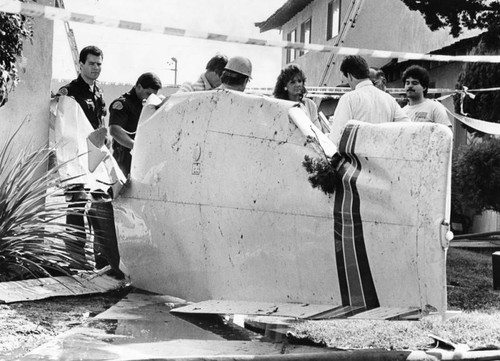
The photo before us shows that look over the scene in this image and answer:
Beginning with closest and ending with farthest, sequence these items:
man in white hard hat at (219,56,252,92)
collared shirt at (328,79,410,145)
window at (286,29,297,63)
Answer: man in white hard hat at (219,56,252,92) → collared shirt at (328,79,410,145) → window at (286,29,297,63)

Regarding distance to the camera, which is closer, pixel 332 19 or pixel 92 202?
pixel 92 202

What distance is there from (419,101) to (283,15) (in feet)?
82.1

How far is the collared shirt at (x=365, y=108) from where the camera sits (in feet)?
22.1

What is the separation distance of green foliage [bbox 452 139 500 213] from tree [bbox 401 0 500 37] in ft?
8.25

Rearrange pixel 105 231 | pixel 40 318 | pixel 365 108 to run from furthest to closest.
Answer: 1. pixel 105 231
2. pixel 365 108
3. pixel 40 318

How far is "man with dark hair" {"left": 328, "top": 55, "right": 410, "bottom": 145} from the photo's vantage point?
6.73 metres

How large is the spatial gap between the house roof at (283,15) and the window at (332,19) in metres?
2.68

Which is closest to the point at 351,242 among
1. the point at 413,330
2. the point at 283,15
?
the point at 413,330

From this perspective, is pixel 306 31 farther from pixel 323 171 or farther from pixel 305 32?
pixel 323 171

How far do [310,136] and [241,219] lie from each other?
2.41 feet

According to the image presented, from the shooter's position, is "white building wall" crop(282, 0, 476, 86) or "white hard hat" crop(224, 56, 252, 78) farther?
"white building wall" crop(282, 0, 476, 86)

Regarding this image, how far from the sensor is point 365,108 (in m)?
6.76

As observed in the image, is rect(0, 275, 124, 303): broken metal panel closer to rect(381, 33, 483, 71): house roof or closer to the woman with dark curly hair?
the woman with dark curly hair

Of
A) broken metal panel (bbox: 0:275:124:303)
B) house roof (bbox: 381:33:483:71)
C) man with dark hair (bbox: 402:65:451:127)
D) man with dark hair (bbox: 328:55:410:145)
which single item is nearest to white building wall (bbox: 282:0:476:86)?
house roof (bbox: 381:33:483:71)
